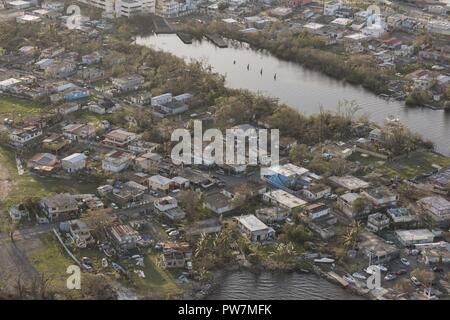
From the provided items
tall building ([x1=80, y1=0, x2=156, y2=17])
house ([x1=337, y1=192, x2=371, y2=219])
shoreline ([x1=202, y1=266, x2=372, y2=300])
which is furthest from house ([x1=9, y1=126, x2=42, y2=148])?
tall building ([x1=80, y1=0, x2=156, y2=17])

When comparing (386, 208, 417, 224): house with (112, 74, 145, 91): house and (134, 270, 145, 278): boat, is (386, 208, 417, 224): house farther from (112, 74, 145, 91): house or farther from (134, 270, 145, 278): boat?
(112, 74, 145, 91): house

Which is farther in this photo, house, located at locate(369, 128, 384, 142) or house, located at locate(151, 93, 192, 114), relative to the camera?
house, located at locate(151, 93, 192, 114)

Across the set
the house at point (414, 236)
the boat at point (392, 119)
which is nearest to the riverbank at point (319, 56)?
the boat at point (392, 119)

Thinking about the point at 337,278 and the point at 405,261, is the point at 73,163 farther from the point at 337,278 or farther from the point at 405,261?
the point at 405,261

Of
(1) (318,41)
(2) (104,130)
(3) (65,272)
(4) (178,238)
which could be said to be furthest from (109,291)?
(1) (318,41)

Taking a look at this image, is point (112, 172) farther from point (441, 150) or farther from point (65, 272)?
point (441, 150)

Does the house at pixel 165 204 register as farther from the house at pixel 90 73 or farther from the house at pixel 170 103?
the house at pixel 90 73
